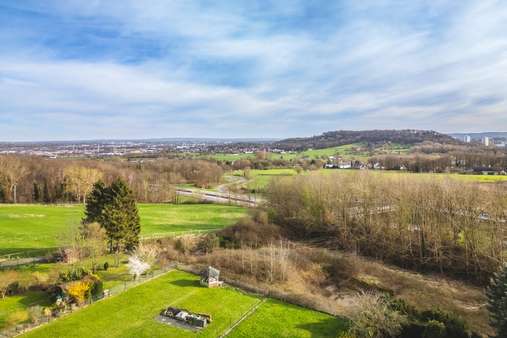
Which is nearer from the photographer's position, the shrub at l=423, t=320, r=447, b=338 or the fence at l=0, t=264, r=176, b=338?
the shrub at l=423, t=320, r=447, b=338

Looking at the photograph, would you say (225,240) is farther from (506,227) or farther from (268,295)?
(506,227)

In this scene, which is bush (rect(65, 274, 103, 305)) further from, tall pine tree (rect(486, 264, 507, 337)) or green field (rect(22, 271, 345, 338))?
tall pine tree (rect(486, 264, 507, 337))

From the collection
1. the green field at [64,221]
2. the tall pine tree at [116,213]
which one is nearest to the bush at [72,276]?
the tall pine tree at [116,213]

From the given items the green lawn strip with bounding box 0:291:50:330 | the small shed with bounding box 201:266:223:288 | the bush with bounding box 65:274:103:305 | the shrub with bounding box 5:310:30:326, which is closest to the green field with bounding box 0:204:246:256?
the green lawn strip with bounding box 0:291:50:330

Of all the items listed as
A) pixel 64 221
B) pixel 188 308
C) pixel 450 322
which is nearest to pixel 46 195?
pixel 64 221

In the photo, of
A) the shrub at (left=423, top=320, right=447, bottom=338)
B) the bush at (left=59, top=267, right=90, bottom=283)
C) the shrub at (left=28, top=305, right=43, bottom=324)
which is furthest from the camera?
the bush at (left=59, top=267, right=90, bottom=283)

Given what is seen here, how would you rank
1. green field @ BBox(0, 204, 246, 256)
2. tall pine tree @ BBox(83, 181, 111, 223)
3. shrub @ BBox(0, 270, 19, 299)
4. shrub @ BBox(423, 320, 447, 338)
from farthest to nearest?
1. green field @ BBox(0, 204, 246, 256)
2. tall pine tree @ BBox(83, 181, 111, 223)
3. shrub @ BBox(0, 270, 19, 299)
4. shrub @ BBox(423, 320, 447, 338)

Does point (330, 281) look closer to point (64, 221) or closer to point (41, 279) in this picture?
point (41, 279)
